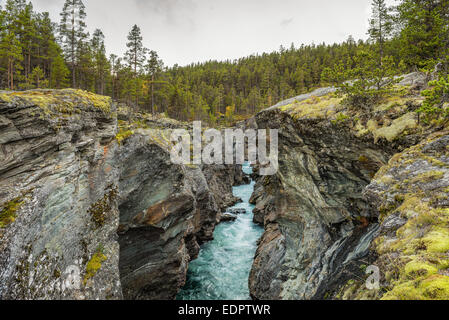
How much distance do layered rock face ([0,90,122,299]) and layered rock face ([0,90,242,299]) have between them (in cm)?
4

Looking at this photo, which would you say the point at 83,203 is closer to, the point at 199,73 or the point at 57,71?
the point at 57,71

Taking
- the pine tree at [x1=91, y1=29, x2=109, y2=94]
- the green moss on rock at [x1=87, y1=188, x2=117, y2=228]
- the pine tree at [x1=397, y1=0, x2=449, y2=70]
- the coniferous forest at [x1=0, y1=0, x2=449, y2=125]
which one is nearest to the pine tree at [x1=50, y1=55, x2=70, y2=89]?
the coniferous forest at [x1=0, y1=0, x2=449, y2=125]

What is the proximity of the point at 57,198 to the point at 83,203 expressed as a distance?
1.75 metres

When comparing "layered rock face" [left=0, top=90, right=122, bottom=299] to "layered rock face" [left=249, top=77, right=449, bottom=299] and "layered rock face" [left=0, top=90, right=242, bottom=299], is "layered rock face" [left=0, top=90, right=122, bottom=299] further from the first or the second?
"layered rock face" [left=249, top=77, right=449, bottom=299]

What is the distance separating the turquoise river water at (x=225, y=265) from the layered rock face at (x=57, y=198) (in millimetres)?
10215

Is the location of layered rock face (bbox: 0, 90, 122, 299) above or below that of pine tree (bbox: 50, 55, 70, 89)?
below

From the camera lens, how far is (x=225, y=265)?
2283cm

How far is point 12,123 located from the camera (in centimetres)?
847

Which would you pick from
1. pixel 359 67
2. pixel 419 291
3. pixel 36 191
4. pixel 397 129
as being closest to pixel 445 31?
pixel 359 67

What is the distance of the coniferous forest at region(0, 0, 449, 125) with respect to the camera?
1359 centimetres

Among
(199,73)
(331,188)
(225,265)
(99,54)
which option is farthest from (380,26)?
(199,73)

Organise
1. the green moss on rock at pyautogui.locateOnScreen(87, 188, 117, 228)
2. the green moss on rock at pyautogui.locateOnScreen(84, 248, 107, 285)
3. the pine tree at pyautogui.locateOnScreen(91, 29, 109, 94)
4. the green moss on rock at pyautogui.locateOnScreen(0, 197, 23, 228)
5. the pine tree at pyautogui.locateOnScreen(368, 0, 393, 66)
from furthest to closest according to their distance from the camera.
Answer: the pine tree at pyautogui.locateOnScreen(91, 29, 109, 94)
the pine tree at pyautogui.locateOnScreen(368, 0, 393, 66)
the green moss on rock at pyautogui.locateOnScreen(87, 188, 117, 228)
the green moss on rock at pyautogui.locateOnScreen(84, 248, 107, 285)
the green moss on rock at pyautogui.locateOnScreen(0, 197, 23, 228)

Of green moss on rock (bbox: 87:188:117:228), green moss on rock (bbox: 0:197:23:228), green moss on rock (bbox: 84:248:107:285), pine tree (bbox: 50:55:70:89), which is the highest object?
pine tree (bbox: 50:55:70:89)

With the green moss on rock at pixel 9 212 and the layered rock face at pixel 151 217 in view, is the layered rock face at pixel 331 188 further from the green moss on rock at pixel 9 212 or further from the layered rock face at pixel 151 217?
the green moss on rock at pixel 9 212
